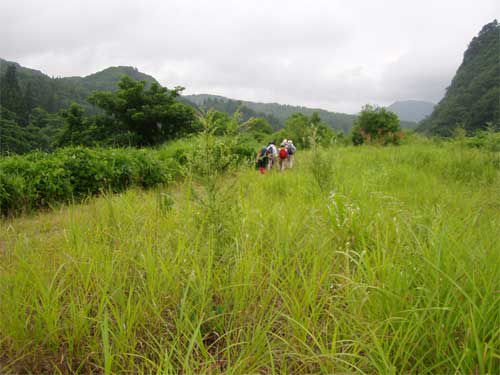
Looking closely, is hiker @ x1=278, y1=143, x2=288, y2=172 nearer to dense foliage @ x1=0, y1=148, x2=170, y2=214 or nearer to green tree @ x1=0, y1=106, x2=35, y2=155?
dense foliage @ x1=0, y1=148, x2=170, y2=214

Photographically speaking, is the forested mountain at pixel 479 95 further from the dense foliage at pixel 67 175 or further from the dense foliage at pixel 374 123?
the dense foliage at pixel 67 175

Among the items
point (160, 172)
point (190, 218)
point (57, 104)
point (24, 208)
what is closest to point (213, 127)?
point (190, 218)

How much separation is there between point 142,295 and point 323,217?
1658mm

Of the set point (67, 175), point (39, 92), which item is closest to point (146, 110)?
point (67, 175)

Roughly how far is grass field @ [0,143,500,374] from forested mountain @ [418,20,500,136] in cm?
3282

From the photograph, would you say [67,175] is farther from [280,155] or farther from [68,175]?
[280,155]

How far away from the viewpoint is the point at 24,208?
3658mm

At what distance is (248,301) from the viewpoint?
1.37 m

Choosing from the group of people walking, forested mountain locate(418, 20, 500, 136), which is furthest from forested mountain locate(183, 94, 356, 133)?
the group of people walking

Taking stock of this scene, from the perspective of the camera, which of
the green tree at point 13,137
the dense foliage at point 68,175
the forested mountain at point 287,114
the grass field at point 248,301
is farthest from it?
the forested mountain at point 287,114

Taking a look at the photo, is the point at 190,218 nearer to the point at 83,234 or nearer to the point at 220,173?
the point at 220,173

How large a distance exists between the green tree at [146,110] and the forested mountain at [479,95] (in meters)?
28.3

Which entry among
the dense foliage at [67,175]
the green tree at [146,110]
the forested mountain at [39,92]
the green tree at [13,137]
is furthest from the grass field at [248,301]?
the green tree at [13,137]

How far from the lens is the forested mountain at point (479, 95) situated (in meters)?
30.7
